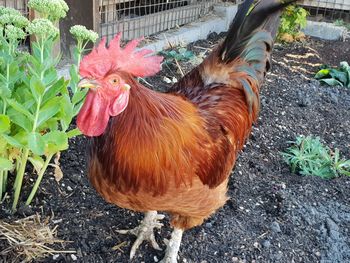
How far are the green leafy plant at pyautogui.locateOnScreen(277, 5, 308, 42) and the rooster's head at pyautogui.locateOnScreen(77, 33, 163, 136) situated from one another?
4.48 m

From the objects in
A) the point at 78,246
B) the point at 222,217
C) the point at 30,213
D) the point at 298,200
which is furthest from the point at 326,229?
the point at 30,213

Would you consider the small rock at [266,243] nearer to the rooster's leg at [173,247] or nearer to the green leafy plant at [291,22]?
the rooster's leg at [173,247]

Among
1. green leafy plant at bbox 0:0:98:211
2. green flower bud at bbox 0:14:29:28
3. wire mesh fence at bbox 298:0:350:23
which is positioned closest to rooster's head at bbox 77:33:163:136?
green leafy plant at bbox 0:0:98:211

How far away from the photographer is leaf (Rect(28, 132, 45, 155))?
196 centimetres

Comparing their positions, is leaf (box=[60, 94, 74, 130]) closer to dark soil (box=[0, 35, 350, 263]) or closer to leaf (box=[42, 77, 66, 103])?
leaf (box=[42, 77, 66, 103])

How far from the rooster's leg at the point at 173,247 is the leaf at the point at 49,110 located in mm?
963

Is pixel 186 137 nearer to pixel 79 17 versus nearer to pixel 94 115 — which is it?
pixel 94 115

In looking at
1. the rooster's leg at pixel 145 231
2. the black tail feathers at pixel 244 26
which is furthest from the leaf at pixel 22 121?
the black tail feathers at pixel 244 26

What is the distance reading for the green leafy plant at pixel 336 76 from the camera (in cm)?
514

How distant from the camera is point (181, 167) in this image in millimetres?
2100

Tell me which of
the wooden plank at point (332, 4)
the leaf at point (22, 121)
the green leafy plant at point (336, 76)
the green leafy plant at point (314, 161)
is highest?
the wooden plank at point (332, 4)

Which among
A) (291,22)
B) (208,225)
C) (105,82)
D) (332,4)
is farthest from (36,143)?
(332,4)

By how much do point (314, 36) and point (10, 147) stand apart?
5.70m

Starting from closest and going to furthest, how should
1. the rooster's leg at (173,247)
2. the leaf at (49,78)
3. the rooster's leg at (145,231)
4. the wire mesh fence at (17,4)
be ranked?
the leaf at (49,78) < the rooster's leg at (173,247) < the rooster's leg at (145,231) < the wire mesh fence at (17,4)
